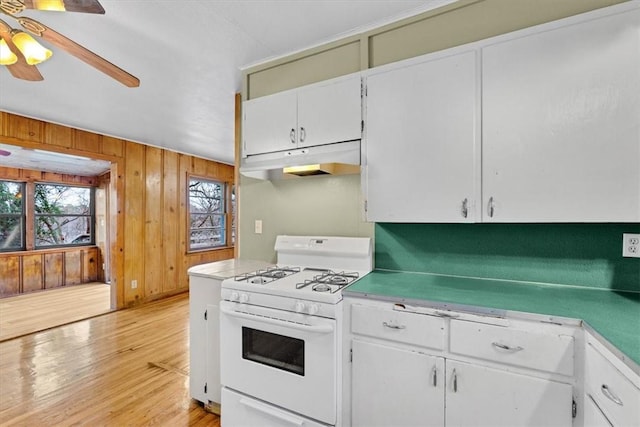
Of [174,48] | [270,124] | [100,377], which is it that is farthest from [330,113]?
[100,377]

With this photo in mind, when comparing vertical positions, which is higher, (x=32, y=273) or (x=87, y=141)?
(x=87, y=141)

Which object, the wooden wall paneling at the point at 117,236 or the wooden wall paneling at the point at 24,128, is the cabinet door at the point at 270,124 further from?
the wooden wall paneling at the point at 117,236

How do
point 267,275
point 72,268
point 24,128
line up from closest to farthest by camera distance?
point 267,275
point 24,128
point 72,268

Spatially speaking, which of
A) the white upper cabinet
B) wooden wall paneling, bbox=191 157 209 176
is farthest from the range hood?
wooden wall paneling, bbox=191 157 209 176

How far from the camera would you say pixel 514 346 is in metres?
1.18

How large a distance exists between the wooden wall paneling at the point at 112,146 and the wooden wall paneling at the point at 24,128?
27.2 inches

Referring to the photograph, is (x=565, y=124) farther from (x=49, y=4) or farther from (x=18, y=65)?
(x=18, y=65)

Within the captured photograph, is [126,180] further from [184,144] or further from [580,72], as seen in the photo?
[580,72]

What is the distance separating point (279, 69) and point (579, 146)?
1.99 metres

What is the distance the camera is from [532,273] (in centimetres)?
166

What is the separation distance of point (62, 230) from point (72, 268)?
2.55 feet

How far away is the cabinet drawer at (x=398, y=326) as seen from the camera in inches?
52.1

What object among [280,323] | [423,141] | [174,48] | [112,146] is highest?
[174,48]

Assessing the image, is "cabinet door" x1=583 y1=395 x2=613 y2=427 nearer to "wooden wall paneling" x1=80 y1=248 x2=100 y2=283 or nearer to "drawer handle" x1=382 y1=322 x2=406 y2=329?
"drawer handle" x1=382 y1=322 x2=406 y2=329
